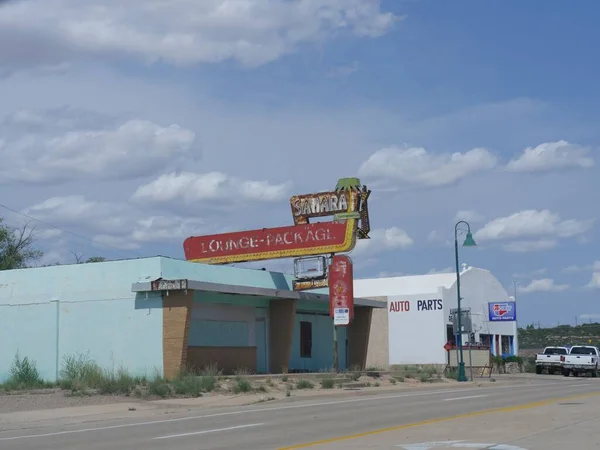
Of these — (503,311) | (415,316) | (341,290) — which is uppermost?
(341,290)

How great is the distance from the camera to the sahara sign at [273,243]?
40062mm

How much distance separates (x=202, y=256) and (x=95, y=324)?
942cm

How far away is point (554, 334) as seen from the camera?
118m

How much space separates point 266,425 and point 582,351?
3756 cm

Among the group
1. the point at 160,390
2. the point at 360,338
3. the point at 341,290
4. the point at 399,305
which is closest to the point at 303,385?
the point at 160,390

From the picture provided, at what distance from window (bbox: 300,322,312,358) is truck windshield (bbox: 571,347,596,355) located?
17036 mm

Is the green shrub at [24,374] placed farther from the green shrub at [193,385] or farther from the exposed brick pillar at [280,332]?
the exposed brick pillar at [280,332]

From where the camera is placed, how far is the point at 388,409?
22938mm

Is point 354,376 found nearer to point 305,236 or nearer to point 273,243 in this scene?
point 305,236

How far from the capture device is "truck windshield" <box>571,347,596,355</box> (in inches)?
2030

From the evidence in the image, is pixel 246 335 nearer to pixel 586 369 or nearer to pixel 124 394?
pixel 124 394

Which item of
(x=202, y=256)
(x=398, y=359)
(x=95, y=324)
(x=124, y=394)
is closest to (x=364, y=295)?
(x=398, y=359)

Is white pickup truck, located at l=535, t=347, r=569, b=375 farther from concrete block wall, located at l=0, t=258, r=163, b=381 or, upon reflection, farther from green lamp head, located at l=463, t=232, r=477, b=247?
concrete block wall, located at l=0, t=258, r=163, b=381

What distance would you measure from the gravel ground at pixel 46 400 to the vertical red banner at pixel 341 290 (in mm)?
13705
